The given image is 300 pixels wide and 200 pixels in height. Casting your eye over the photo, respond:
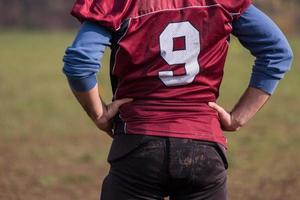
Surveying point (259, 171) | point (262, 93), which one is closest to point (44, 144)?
point (259, 171)

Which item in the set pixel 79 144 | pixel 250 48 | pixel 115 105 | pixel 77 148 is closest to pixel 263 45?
pixel 250 48

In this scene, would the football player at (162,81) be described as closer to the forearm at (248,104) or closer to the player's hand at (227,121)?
the player's hand at (227,121)

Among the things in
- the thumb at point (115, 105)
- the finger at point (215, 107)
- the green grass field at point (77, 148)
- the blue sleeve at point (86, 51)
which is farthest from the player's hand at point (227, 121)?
the green grass field at point (77, 148)

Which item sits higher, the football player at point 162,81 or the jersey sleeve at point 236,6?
the jersey sleeve at point 236,6

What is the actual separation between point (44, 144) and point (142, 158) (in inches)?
305

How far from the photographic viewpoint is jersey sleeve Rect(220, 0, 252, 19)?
9.41 ft

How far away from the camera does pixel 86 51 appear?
109 inches

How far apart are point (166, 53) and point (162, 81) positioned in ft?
0.36

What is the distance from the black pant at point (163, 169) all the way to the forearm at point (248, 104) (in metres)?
0.36

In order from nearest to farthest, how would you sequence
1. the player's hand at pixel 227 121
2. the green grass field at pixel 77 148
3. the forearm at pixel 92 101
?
1. the forearm at pixel 92 101
2. the player's hand at pixel 227 121
3. the green grass field at pixel 77 148

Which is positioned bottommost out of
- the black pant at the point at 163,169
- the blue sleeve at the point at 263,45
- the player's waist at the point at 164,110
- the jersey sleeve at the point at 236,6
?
the black pant at the point at 163,169

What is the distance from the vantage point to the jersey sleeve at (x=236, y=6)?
2.87 metres

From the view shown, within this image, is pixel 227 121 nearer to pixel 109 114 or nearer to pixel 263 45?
pixel 263 45

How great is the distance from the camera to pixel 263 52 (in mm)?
3066
